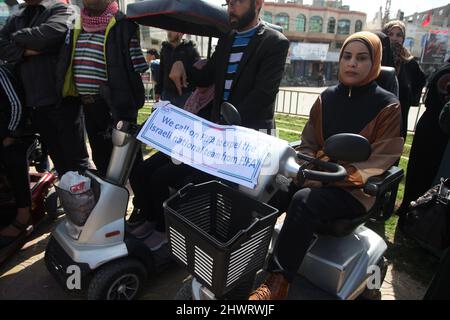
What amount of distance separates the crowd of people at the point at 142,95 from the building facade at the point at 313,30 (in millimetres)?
35951

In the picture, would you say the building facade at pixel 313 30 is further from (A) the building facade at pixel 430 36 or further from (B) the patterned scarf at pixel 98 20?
(B) the patterned scarf at pixel 98 20

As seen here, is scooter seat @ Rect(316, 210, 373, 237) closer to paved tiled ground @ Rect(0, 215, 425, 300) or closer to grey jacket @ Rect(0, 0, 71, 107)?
paved tiled ground @ Rect(0, 215, 425, 300)

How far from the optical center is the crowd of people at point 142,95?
2.08 m

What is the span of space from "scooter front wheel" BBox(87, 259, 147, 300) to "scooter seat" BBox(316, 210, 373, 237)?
3.88ft

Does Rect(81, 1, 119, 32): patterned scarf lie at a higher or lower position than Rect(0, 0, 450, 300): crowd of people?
higher

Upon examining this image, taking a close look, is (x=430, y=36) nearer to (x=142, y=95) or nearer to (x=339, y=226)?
(x=142, y=95)

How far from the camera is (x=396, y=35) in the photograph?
3705 mm

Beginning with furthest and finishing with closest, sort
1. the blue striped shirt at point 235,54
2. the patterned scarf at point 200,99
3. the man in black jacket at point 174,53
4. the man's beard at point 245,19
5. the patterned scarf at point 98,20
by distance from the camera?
the man in black jacket at point 174,53, the patterned scarf at point 200,99, the patterned scarf at point 98,20, the blue striped shirt at point 235,54, the man's beard at point 245,19

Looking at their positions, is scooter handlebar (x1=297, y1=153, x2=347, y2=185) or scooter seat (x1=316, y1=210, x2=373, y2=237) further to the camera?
scooter seat (x1=316, y1=210, x2=373, y2=237)

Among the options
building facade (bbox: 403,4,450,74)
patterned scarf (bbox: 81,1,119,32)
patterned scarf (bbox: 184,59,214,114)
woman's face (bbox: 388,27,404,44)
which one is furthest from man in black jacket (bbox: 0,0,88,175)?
building facade (bbox: 403,4,450,74)

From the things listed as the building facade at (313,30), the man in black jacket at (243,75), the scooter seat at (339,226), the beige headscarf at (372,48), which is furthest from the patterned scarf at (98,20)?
the building facade at (313,30)

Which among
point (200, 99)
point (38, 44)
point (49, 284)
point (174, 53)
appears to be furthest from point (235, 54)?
point (49, 284)

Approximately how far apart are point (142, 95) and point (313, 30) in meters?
46.7

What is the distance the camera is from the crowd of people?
2.08 meters
